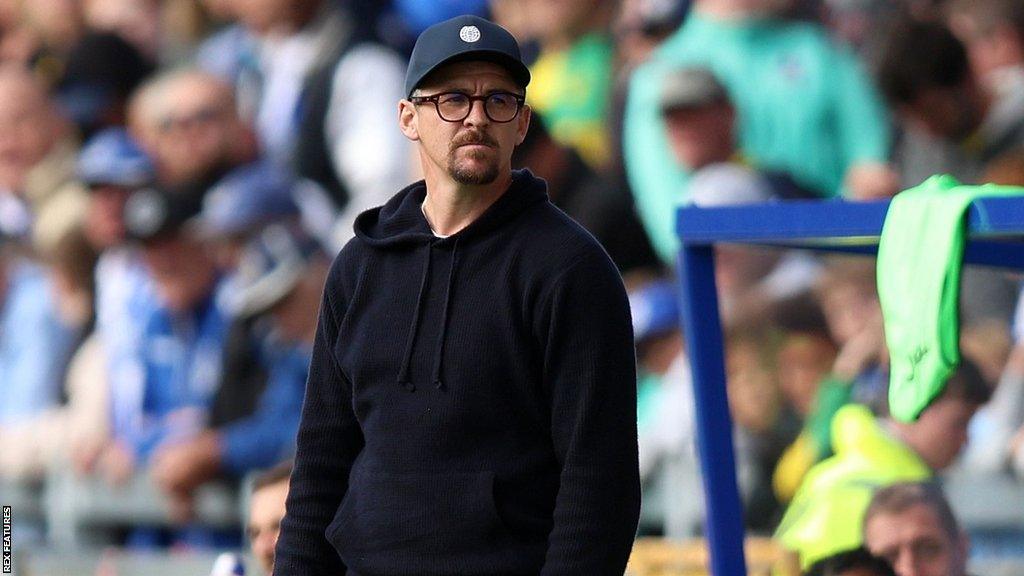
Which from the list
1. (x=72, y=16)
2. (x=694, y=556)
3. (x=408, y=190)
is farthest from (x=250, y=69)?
(x=408, y=190)

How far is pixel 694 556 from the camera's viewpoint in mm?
4801

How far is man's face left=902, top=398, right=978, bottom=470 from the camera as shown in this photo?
13.1 feet

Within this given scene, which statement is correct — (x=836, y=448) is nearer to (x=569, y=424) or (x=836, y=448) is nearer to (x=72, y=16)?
(x=569, y=424)

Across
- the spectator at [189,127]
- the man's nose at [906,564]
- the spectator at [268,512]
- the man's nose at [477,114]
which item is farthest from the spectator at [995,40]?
the spectator at [189,127]

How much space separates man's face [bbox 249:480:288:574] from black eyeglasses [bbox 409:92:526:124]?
1535 mm

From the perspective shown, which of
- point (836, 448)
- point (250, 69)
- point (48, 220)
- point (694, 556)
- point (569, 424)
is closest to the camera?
point (569, 424)

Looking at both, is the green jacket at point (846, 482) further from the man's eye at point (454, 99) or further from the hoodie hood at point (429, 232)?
the man's eye at point (454, 99)

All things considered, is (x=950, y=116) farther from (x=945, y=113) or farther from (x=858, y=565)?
(x=858, y=565)

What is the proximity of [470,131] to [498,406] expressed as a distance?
1.03ft

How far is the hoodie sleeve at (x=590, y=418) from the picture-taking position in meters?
1.97

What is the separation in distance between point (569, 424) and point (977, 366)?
232 cm

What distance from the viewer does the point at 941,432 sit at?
4.08m

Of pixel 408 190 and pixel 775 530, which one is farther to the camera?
pixel 775 530

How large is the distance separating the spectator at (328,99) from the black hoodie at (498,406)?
11.7ft
